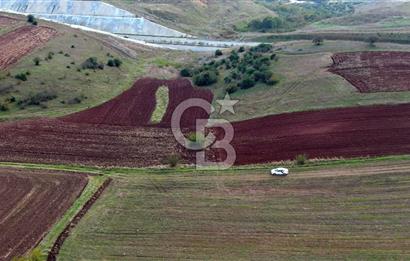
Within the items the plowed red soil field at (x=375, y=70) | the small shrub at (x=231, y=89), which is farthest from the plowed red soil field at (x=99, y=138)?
the plowed red soil field at (x=375, y=70)

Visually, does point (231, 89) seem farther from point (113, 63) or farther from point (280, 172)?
point (280, 172)

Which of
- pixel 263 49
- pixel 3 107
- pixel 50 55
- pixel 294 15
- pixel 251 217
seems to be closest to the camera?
pixel 251 217

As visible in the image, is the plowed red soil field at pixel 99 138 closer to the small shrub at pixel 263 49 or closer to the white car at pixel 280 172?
Result: the white car at pixel 280 172

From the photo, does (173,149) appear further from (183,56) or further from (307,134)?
(183,56)

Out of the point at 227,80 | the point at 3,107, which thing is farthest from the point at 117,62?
the point at 3,107

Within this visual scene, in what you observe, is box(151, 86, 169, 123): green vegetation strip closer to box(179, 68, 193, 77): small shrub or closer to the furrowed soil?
box(179, 68, 193, 77): small shrub

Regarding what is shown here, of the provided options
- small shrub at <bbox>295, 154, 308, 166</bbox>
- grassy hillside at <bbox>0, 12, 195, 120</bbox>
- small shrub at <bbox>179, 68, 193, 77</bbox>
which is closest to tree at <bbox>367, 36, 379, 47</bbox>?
small shrub at <bbox>179, 68, 193, 77</bbox>

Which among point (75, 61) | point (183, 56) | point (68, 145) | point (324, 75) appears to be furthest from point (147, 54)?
point (68, 145)
